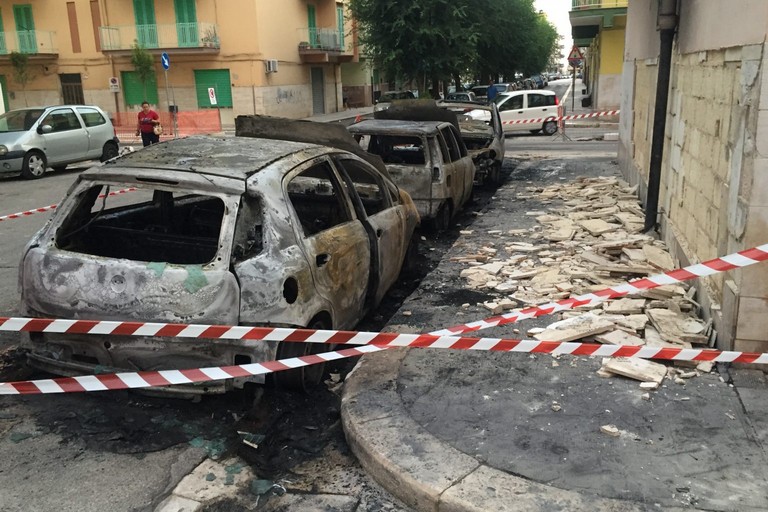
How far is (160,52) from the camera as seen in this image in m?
36.3

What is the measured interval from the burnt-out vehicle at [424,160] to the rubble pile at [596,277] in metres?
0.75

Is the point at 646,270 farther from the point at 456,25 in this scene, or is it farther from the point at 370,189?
the point at 456,25

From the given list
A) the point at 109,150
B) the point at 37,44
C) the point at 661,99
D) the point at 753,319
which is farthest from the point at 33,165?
the point at 37,44

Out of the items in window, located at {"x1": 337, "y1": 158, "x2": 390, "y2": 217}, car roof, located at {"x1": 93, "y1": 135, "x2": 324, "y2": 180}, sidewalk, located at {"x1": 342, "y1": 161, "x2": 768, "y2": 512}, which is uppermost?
car roof, located at {"x1": 93, "y1": 135, "x2": 324, "y2": 180}

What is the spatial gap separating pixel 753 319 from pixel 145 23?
37664 millimetres

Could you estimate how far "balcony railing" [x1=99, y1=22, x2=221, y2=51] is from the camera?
35.2 meters

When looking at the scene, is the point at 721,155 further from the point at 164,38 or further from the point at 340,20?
the point at 340,20

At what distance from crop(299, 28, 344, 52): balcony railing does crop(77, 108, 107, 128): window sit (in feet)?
79.1

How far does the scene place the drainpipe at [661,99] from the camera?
26.0 ft

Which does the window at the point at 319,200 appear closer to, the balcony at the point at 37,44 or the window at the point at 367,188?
the window at the point at 367,188

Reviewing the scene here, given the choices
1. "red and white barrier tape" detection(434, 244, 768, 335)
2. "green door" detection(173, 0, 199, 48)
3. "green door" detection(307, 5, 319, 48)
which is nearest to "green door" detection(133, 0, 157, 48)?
"green door" detection(173, 0, 199, 48)

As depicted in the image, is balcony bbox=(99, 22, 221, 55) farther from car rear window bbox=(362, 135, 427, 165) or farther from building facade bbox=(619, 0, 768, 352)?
building facade bbox=(619, 0, 768, 352)

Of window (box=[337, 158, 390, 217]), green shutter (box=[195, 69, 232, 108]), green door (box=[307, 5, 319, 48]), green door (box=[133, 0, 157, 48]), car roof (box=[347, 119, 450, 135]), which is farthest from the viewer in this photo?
green door (box=[307, 5, 319, 48])

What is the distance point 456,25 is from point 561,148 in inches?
364
